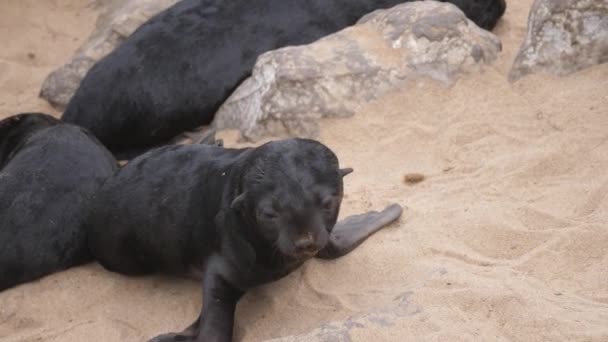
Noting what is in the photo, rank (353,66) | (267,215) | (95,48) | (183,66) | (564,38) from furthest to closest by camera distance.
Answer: (95,48), (183,66), (353,66), (564,38), (267,215)

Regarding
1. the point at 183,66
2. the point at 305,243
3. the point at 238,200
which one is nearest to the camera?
the point at 305,243

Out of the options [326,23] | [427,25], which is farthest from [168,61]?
[427,25]

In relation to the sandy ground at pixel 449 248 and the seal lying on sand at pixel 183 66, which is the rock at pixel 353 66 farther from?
the seal lying on sand at pixel 183 66

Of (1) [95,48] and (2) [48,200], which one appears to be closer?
(2) [48,200]

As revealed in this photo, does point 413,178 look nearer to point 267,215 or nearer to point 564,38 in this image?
point 564,38

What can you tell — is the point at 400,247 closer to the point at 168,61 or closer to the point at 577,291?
the point at 577,291

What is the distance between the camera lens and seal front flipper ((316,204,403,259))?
15.2 feet

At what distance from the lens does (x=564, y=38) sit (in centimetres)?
593

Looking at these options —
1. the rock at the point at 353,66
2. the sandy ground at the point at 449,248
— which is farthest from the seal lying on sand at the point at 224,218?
the rock at the point at 353,66

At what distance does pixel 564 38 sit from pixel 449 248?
2.11 meters

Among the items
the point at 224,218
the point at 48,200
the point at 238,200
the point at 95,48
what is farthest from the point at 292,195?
the point at 95,48

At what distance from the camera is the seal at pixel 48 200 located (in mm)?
5207

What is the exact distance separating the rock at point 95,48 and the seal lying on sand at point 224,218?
8.81ft

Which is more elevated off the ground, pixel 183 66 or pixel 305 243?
pixel 305 243
